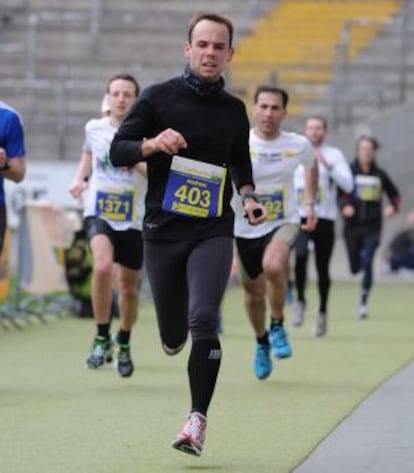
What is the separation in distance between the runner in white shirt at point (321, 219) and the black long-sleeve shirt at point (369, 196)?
62.7 inches

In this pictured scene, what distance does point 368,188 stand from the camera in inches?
802

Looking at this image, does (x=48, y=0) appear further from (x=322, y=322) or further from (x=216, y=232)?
(x=216, y=232)

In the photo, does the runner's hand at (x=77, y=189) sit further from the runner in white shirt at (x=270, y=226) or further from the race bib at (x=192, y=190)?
the race bib at (x=192, y=190)

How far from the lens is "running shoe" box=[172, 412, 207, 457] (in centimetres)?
809

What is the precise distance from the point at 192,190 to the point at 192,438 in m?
1.21

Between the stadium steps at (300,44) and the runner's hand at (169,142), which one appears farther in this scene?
the stadium steps at (300,44)

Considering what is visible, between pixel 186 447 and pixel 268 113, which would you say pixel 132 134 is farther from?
pixel 268 113

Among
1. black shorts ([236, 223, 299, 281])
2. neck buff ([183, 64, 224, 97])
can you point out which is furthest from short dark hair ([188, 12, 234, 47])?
black shorts ([236, 223, 299, 281])

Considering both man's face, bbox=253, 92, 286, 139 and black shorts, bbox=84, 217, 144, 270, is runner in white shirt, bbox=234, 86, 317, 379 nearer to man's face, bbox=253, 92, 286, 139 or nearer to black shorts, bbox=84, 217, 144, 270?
man's face, bbox=253, 92, 286, 139

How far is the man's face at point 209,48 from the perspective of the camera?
862 cm

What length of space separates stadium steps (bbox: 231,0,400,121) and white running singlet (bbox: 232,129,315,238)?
12.3 meters

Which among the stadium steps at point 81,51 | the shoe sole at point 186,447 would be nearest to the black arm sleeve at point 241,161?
the shoe sole at point 186,447

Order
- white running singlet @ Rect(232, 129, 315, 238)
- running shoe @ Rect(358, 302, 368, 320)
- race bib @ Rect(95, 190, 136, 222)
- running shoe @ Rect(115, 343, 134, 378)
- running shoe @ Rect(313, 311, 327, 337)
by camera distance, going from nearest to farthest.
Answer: running shoe @ Rect(115, 343, 134, 378)
race bib @ Rect(95, 190, 136, 222)
white running singlet @ Rect(232, 129, 315, 238)
running shoe @ Rect(313, 311, 327, 337)
running shoe @ Rect(358, 302, 368, 320)

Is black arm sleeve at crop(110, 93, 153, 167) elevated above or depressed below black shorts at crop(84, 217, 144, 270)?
above
